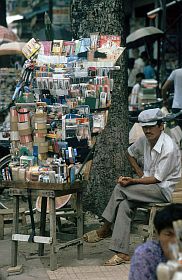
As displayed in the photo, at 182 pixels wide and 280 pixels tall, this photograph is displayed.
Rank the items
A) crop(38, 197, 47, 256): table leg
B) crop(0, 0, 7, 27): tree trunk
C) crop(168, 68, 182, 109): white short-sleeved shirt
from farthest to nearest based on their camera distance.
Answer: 1. crop(0, 0, 7, 27): tree trunk
2. crop(168, 68, 182, 109): white short-sleeved shirt
3. crop(38, 197, 47, 256): table leg

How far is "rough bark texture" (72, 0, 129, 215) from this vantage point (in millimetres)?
7520

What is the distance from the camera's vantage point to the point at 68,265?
6.14m

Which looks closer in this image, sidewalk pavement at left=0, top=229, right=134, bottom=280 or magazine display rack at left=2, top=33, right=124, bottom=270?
sidewalk pavement at left=0, top=229, right=134, bottom=280

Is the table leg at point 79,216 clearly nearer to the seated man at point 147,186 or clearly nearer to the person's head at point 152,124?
the seated man at point 147,186

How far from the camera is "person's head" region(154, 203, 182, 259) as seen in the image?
11.1ft

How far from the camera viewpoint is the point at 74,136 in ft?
19.5

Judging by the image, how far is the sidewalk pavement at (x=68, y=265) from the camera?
578 centimetres

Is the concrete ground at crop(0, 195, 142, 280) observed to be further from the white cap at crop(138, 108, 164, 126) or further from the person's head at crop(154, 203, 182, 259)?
the person's head at crop(154, 203, 182, 259)

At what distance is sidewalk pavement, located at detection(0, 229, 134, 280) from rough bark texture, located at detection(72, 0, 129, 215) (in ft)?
2.62

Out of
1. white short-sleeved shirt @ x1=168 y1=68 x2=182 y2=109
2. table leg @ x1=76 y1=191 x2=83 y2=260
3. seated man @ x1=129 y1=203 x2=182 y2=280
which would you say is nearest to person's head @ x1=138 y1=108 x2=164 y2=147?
table leg @ x1=76 y1=191 x2=83 y2=260

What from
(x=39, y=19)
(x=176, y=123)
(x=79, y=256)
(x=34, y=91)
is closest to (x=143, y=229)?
(x=79, y=256)

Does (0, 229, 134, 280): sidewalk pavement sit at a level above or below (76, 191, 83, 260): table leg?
below

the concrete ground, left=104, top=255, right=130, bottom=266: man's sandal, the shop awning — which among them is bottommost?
the concrete ground

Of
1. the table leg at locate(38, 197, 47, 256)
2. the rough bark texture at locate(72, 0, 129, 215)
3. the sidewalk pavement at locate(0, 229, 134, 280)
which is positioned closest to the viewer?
the sidewalk pavement at locate(0, 229, 134, 280)
